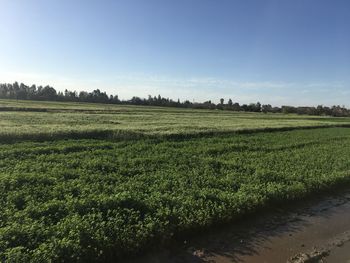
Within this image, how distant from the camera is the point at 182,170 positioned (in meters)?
13.5

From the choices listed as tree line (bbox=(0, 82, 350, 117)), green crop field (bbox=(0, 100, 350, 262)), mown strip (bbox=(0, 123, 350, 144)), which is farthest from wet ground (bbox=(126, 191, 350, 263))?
tree line (bbox=(0, 82, 350, 117))

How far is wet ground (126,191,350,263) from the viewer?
7.34 meters

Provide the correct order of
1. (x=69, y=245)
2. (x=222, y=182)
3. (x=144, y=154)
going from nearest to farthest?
(x=69, y=245) → (x=222, y=182) → (x=144, y=154)

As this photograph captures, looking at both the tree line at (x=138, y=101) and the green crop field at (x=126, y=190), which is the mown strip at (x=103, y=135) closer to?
the green crop field at (x=126, y=190)

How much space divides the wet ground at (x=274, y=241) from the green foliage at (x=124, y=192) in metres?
0.38

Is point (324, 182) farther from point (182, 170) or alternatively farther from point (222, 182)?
point (182, 170)

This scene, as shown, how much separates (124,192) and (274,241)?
4080mm

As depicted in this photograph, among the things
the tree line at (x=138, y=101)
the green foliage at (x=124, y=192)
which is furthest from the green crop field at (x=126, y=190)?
the tree line at (x=138, y=101)

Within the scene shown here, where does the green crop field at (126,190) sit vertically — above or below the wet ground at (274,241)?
above

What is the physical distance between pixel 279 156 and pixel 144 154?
7.36 metres

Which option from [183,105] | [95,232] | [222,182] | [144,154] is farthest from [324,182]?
[183,105]

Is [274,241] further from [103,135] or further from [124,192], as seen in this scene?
[103,135]

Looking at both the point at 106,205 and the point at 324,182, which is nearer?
the point at 106,205

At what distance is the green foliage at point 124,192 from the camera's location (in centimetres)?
676
